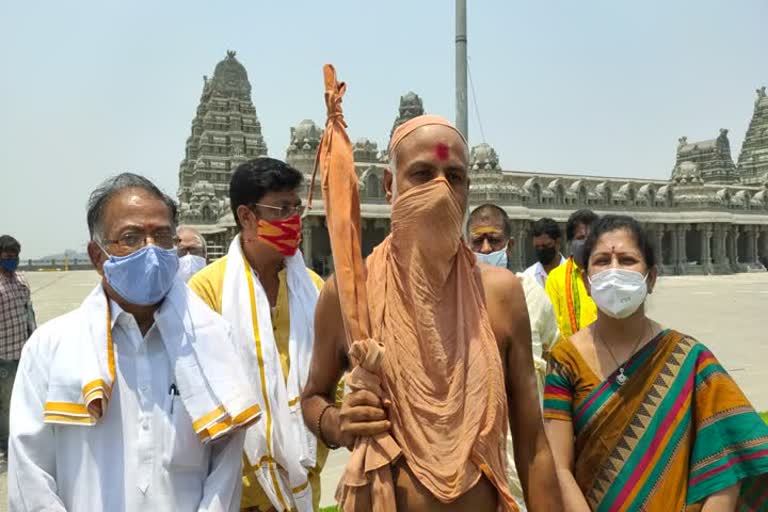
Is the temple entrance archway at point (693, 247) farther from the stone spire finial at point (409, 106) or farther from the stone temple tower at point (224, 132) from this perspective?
the stone temple tower at point (224, 132)

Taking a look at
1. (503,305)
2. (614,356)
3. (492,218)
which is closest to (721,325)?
(492,218)

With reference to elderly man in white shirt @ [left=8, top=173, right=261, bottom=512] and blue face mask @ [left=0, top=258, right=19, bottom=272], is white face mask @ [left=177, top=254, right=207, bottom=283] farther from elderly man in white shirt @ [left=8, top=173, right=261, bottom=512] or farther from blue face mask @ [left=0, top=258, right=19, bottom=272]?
elderly man in white shirt @ [left=8, top=173, right=261, bottom=512]

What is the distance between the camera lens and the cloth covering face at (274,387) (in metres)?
2.51

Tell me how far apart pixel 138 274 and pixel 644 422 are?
67.0 inches

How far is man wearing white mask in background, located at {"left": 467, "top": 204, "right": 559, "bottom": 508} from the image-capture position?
11.3 ft

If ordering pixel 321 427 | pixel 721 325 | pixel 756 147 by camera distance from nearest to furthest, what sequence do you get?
pixel 321 427
pixel 721 325
pixel 756 147

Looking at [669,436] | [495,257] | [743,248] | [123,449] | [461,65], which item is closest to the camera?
[123,449]

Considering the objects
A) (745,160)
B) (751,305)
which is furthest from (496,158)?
(745,160)

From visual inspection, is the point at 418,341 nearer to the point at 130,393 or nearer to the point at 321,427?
the point at 321,427

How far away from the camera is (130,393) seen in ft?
6.37

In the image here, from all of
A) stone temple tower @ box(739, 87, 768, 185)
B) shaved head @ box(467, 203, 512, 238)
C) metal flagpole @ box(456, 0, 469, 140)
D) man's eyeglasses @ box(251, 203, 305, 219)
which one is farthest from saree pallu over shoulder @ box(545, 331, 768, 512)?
stone temple tower @ box(739, 87, 768, 185)

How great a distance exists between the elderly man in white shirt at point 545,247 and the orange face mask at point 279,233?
2517 mm

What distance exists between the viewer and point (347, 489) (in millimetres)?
1597

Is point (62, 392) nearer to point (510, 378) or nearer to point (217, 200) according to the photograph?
point (510, 378)
